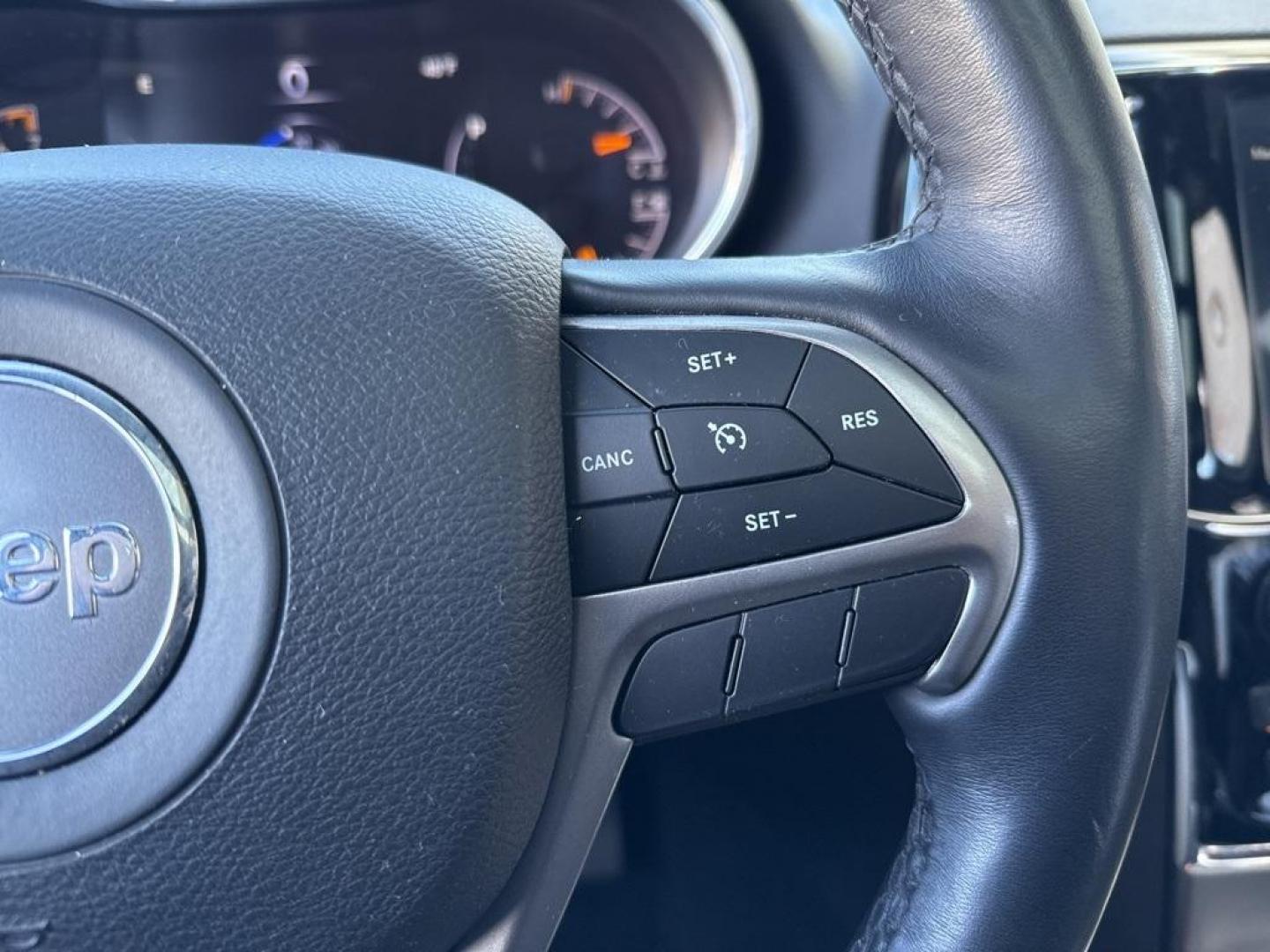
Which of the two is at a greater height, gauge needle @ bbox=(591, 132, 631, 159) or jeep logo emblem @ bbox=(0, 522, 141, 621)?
gauge needle @ bbox=(591, 132, 631, 159)

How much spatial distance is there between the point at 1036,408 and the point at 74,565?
0.44 metres

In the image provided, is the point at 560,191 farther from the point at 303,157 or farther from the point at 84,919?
the point at 84,919

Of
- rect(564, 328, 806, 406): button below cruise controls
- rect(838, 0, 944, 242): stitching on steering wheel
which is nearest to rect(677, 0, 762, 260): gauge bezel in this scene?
rect(838, 0, 944, 242): stitching on steering wheel

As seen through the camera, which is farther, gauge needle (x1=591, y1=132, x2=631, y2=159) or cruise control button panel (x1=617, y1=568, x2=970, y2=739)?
gauge needle (x1=591, y1=132, x2=631, y2=159)

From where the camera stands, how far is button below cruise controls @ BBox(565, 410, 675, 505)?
66cm

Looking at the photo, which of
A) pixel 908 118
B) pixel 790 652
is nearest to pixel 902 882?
pixel 790 652

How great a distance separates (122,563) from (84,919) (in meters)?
0.15

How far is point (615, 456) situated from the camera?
0.67 metres

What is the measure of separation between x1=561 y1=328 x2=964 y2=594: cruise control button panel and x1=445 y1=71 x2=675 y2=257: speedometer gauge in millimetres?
1198

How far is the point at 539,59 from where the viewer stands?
187 cm

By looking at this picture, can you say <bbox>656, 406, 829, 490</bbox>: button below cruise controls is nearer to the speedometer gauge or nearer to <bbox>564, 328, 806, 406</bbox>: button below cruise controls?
<bbox>564, 328, 806, 406</bbox>: button below cruise controls

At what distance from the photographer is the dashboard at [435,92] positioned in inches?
67.0

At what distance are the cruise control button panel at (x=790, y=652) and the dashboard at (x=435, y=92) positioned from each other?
1.01 meters

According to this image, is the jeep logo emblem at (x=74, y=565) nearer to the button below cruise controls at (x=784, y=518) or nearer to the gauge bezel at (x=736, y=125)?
the button below cruise controls at (x=784, y=518)
